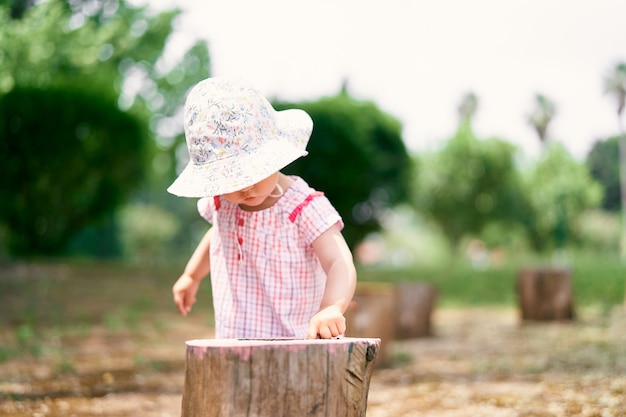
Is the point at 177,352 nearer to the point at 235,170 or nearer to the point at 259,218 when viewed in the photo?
the point at 259,218

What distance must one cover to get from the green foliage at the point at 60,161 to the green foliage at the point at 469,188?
2868cm

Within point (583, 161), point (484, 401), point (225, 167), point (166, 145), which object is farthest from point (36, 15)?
point (583, 161)

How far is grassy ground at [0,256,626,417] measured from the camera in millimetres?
4926

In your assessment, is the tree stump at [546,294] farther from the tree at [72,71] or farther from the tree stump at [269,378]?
the tree stump at [269,378]

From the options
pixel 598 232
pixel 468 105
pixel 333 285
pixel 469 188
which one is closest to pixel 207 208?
pixel 333 285

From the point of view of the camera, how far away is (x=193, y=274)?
314 centimetres

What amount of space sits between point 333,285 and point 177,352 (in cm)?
539

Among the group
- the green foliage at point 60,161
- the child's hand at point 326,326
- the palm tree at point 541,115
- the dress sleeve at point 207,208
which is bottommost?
the child's hand at point 326,326

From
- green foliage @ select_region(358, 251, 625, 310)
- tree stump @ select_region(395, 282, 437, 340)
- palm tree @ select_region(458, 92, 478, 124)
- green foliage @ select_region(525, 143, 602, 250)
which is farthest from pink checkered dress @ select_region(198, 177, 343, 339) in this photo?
palm tree @ select_region(458, 92, 478, 124)

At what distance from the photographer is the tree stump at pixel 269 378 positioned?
2.09 m

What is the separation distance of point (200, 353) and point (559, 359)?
552cm

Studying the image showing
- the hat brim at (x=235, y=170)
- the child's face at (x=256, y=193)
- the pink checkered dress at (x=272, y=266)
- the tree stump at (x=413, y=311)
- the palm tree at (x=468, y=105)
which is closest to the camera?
the hat brim at (x=235, y=170)

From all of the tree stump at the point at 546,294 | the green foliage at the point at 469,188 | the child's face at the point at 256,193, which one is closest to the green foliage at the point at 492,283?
the tree stump at the point at 546,294

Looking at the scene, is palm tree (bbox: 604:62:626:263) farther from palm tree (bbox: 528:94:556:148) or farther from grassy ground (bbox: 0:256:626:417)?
grassy ground (bbox: 0:256:626:417)
